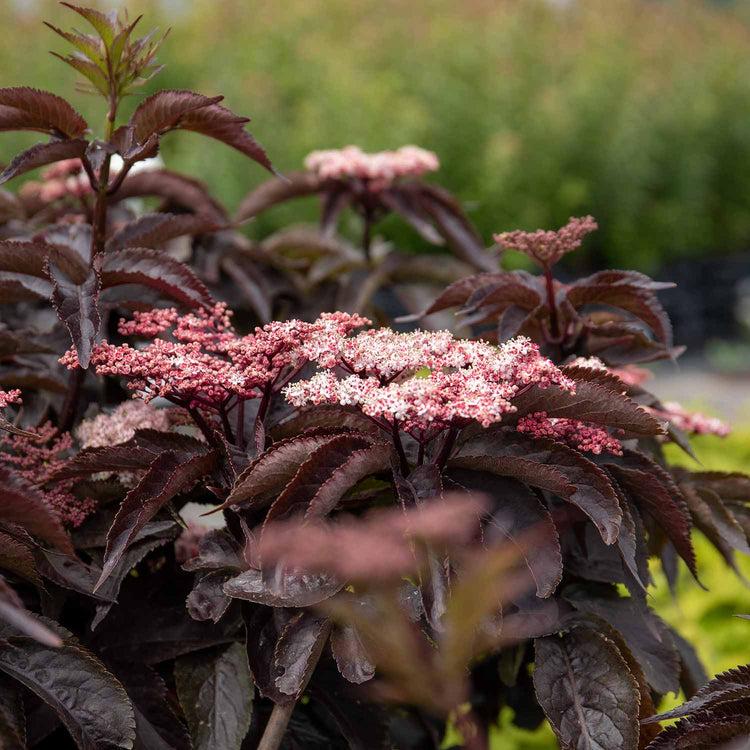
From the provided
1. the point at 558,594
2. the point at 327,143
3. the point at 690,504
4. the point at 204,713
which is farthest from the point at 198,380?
the point at 327,143

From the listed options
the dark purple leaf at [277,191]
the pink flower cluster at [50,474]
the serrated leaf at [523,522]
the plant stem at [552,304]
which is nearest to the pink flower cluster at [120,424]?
the pink flower cluster at [50,474]

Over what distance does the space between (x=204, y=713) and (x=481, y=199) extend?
462cm

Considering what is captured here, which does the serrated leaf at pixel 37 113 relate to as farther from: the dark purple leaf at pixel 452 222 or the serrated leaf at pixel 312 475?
the dark purple leaf at pixel 452 222

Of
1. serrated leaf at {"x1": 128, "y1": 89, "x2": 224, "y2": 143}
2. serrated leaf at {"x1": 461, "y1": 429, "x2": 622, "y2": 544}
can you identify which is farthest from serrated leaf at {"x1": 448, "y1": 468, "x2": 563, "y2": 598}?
serrated leaf at {"x1": 128, "y1": 89, "x2": 224, "y2": 143}

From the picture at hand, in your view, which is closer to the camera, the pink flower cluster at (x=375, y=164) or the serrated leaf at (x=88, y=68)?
the serrated leaf at (x=88, y=68)

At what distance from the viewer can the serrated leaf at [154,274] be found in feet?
3.64

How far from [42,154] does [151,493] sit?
0.41 meters

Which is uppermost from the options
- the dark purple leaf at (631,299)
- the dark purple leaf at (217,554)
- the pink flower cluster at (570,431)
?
the dark purple leaf at (631,299)

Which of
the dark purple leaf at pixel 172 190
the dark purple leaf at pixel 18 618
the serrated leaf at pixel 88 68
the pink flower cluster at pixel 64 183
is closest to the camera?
the dark purple leaf at pixel 18 618

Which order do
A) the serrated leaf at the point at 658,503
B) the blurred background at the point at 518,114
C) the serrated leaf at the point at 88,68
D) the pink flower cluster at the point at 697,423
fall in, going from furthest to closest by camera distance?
the blurred background at the point at 518,114 → the pink flower cluster at the point at 697,423 → the serrated leaf at the point at 88,68 → the serrated leaf at the point at 658,503

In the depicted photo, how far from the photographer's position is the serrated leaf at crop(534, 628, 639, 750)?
3.12 feet

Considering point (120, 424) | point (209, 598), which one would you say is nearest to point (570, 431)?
point (209, 598)

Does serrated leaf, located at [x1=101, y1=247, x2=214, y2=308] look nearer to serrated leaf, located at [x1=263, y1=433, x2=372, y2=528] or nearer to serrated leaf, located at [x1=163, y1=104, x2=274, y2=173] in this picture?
serrated leaf, located at [x1=163, y1=104, x2=274, y2=173]

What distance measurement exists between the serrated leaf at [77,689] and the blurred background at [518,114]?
3.81 m
